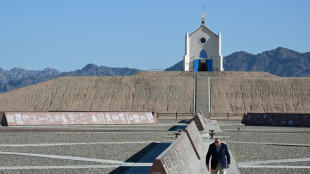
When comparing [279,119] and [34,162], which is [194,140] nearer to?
[34,162]

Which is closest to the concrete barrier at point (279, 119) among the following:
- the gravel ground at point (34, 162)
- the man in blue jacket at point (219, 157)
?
the gravel ground at point (34, 162)

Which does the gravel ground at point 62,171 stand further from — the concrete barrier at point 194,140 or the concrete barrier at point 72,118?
the concrete barrier at point 72,118

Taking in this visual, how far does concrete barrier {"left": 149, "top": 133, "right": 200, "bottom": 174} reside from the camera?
12086 millimetres

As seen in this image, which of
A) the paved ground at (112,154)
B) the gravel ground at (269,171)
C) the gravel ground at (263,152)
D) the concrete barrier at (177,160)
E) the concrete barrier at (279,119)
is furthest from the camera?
the concrete barrier at (279,119)

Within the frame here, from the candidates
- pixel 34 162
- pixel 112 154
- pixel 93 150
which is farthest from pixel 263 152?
pixel 34 162

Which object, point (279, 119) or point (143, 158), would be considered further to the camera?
point (279, 119)

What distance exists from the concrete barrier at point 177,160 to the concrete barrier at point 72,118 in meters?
31.9

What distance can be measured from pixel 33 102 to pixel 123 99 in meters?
11.8

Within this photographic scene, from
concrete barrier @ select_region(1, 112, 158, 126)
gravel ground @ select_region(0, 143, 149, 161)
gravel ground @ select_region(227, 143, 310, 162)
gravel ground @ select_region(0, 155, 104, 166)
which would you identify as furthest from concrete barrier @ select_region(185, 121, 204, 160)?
concrete barrier @ select_region(1, 112, 158, 126)

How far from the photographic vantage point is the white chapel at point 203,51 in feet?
315

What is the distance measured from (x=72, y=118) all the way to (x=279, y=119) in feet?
55.7

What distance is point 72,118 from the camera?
4969 cm

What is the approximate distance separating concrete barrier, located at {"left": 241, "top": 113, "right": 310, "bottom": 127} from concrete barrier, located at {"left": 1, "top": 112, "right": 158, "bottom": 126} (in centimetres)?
848

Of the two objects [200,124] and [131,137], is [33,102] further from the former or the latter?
[131,137]
